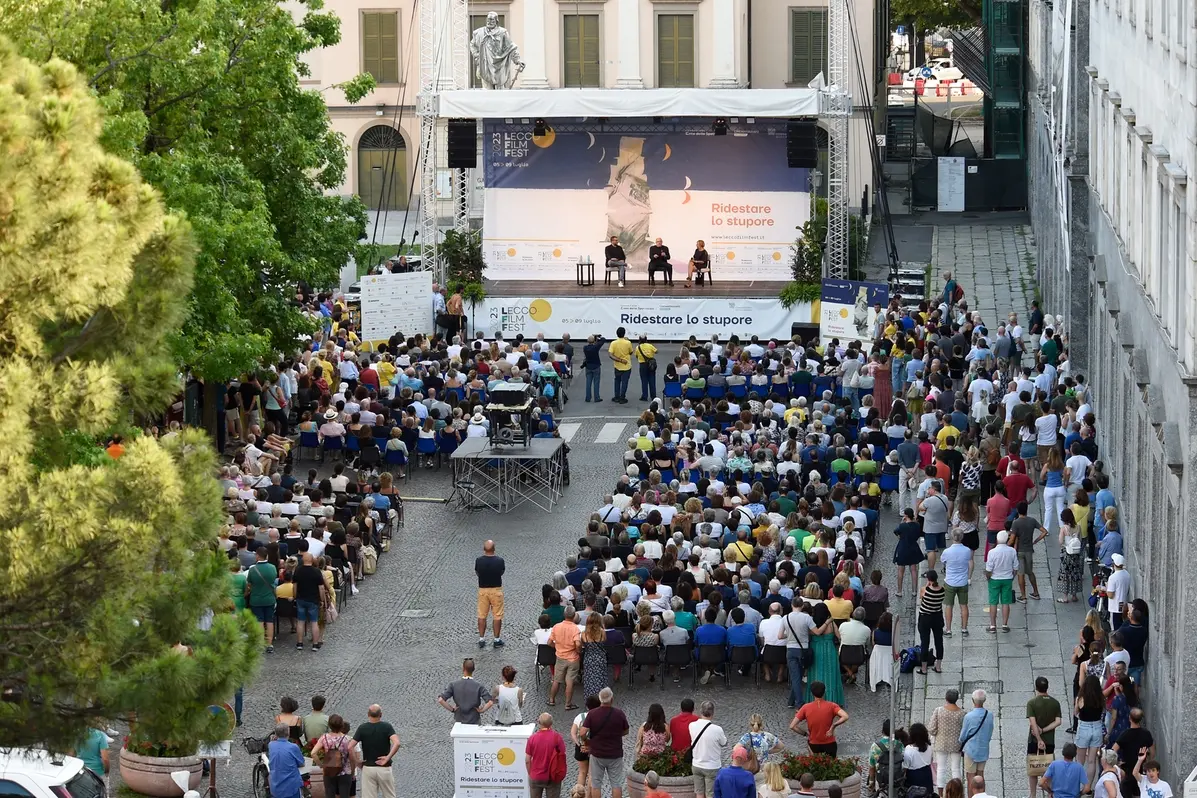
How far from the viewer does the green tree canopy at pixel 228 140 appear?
1147 inches

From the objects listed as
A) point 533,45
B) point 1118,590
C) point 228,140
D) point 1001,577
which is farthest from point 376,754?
point 533,45

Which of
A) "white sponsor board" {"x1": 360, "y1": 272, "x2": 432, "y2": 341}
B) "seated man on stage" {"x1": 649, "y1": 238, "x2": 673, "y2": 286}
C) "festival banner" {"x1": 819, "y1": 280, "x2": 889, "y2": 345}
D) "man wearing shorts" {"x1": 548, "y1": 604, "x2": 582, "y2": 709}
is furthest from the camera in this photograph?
"seated man on stage" {"x1": 649, "y1": 238, "x2": 673, "y2": 286}

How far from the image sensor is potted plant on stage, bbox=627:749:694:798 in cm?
1973

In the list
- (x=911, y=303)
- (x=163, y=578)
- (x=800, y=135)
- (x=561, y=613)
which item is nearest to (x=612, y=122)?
(x=800, y=135)

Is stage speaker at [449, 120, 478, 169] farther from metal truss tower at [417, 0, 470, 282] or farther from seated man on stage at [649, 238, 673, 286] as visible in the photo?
seated man on stage at [649, 238, 673, 286]

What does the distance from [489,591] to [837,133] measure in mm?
19916

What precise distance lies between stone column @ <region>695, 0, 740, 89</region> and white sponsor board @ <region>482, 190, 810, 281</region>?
1181 centimetres

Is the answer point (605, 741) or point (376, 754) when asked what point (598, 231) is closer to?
point (605, 741)

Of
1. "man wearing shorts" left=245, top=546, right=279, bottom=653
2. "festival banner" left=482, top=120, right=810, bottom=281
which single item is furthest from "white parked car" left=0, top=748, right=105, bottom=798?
"festival banner" left=482, top=120, right=810, bottom=281

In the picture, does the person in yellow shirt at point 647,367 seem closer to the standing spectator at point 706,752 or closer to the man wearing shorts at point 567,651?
the man wearing shorts at point 567,651

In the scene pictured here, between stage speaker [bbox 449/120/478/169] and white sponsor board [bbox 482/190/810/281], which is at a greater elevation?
stage speaker [bbox 449/120/478/169]

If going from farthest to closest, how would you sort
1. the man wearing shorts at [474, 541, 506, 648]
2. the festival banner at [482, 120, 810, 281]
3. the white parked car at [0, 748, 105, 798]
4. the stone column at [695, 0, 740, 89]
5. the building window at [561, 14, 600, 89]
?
the building window at [561, 14, 600, 89], the stone column at [695, 0, 740, 89], the festival banner at [482, 120, 810, 281], the man wearing shorts at [474, 541, 506, 648], the white parked car at [0, 748, 105, 798]

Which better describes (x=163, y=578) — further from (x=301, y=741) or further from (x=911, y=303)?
(x=911, y=303)

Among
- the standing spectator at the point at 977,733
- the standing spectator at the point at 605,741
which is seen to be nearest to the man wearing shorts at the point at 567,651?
the standing spectator at the point at 605,741
